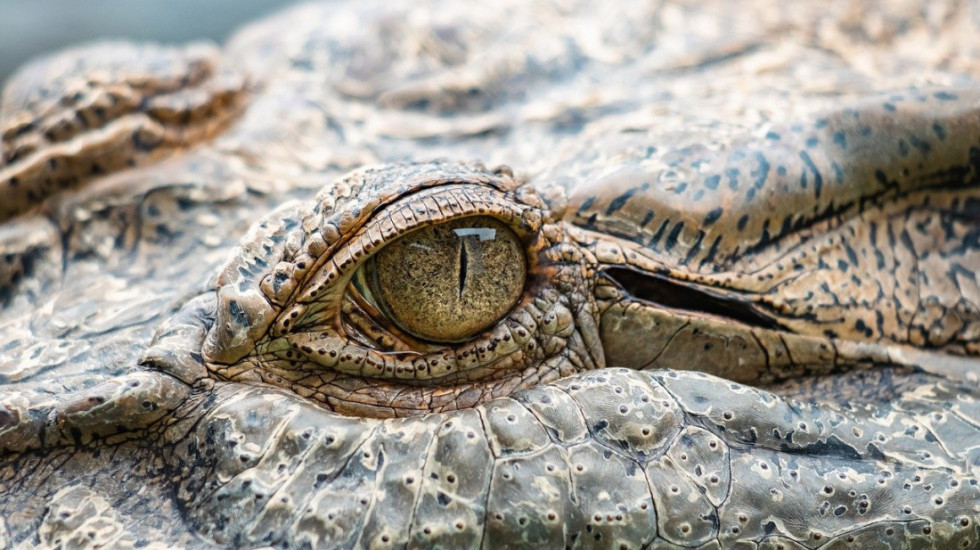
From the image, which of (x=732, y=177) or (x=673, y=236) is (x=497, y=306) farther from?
(x=732, y=177)

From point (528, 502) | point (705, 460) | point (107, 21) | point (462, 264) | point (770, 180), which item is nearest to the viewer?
point (528, 502)

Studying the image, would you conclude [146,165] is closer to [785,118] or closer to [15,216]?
[15,216]

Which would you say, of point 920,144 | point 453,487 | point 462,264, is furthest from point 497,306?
point 920,144

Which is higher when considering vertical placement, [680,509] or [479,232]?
[479,232]

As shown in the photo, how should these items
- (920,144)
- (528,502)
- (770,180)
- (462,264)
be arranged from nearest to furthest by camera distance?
(528,502)
(462,264)
(770,180)
(920,144)

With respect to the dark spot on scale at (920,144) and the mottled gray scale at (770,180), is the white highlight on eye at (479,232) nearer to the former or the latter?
the mottled gray scale at (770,180)

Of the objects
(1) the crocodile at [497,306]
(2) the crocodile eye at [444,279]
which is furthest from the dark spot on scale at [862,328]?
(2) the crocodile eye at [444,279]

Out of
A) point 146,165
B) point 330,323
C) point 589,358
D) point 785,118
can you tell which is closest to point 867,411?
point 589,358
